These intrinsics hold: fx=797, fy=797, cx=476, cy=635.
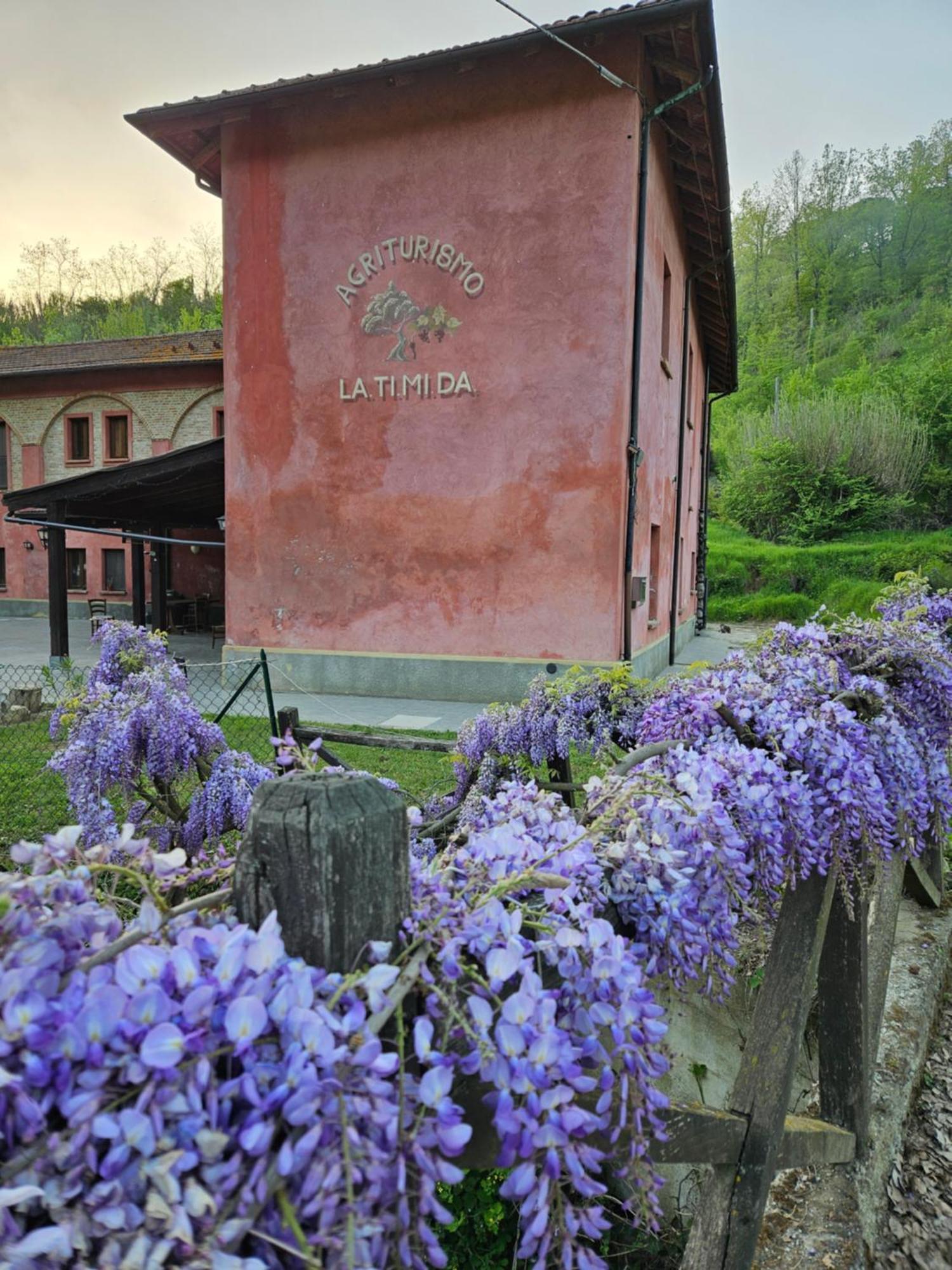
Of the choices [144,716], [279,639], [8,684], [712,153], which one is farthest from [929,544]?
[144,716]

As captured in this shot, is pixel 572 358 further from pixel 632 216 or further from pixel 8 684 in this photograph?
pixel 8 684

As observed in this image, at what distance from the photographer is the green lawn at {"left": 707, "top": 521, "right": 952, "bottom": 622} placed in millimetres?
24891

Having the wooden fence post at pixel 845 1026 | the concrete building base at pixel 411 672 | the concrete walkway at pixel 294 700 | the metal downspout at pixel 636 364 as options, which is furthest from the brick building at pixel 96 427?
the wooden fence post at pixel 845 1026

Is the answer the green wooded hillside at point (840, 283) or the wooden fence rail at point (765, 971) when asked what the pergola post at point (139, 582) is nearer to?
the wooden fence rail at point (765, 971)

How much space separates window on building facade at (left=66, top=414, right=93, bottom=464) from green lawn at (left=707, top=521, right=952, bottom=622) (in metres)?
20.4

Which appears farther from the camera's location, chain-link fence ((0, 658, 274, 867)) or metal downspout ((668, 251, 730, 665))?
metal downspout ((668, 251, 730, 665))

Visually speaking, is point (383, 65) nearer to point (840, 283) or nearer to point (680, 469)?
point (680, 469)

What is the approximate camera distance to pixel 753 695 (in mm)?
1769

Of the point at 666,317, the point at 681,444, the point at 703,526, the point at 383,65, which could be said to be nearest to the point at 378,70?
the point at 383,65

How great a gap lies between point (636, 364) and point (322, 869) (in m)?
10.1

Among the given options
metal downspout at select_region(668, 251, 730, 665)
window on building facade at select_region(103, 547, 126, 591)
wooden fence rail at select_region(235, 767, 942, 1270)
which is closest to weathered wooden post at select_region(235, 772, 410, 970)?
wooden fence rail at select_region(235, 767, 942, 1270)

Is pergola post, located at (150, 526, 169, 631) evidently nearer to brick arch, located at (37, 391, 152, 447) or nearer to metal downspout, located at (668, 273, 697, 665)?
brick arch, located at (37, 391, 152, 447)

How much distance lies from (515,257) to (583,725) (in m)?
9.01

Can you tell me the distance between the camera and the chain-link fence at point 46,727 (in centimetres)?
534
